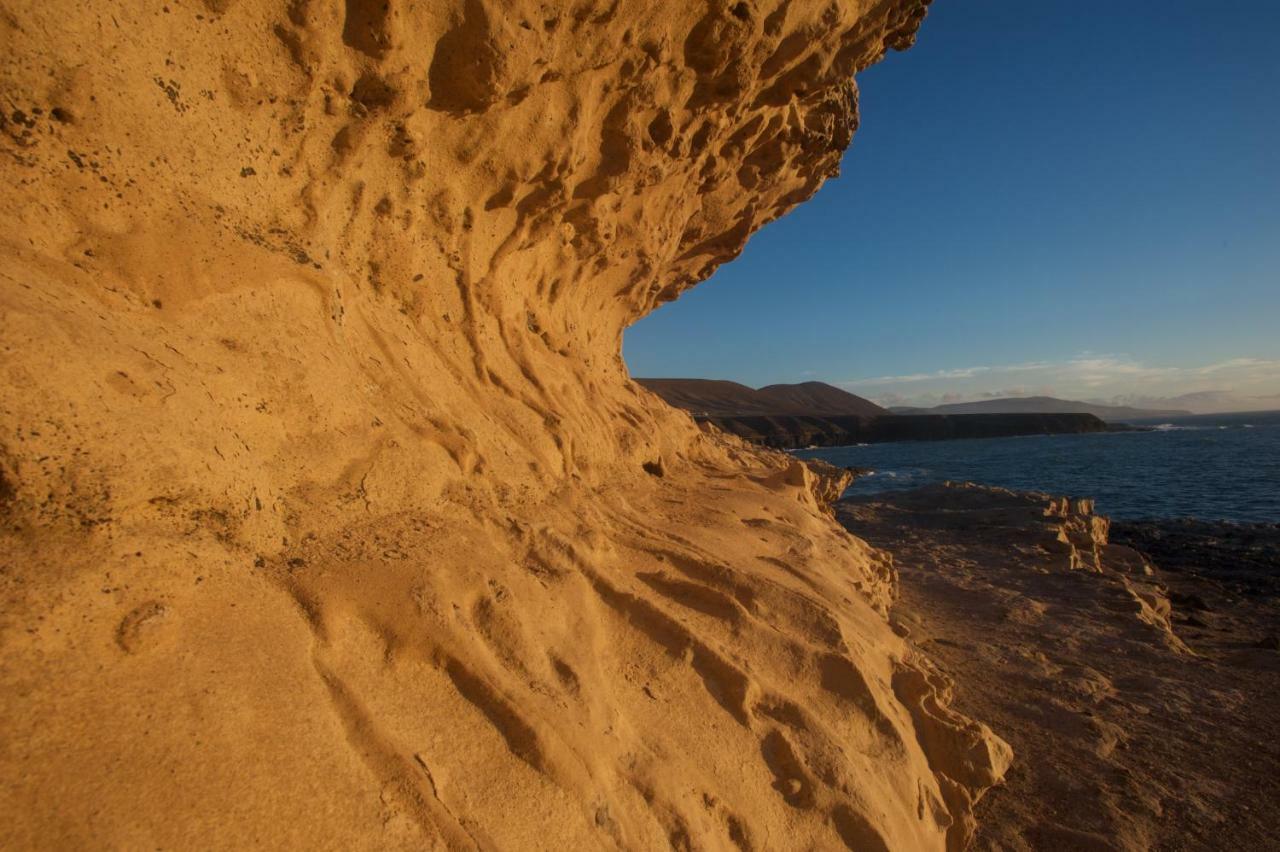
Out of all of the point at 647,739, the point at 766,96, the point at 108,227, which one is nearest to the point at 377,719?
the point at 647,739

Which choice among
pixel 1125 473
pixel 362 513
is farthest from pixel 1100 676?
pixel 1125 473

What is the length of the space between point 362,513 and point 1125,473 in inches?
1650

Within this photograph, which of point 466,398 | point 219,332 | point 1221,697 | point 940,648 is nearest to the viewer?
point 219,332

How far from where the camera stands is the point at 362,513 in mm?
2629

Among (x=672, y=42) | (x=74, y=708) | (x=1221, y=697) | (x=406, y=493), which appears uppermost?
(x=672, y=42)

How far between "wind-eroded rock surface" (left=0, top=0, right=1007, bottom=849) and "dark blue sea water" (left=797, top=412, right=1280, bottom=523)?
22.9m

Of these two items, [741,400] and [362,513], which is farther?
[741,400]

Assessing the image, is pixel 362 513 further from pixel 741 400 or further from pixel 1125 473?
pixel 741 400

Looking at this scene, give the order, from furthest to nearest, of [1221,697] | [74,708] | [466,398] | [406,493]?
[1221,697] < [466,398] < [406,493] < [74,708]

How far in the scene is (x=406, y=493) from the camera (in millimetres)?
2842

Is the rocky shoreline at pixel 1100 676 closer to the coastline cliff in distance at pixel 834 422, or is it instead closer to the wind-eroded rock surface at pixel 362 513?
the wind-eroded rock surface at pixel 362 513

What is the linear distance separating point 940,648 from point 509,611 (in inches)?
216

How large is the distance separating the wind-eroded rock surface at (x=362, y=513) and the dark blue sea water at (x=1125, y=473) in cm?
2286

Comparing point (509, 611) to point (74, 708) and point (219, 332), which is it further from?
point (219, 332)
